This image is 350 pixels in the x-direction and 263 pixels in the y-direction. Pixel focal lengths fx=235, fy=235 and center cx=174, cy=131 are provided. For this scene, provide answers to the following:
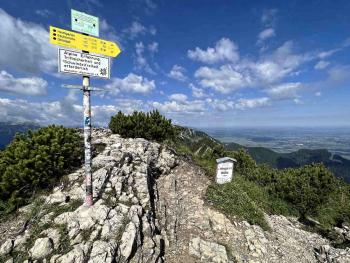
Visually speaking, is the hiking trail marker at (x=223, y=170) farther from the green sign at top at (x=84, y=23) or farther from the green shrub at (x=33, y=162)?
the green sign at top at (x=84, y=23)

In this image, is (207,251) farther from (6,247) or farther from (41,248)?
(6,247)

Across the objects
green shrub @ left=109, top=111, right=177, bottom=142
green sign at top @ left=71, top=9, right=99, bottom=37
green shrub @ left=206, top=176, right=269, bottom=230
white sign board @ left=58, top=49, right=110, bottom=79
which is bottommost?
green shrub @ left=206, top=176, right=269, bottom=230

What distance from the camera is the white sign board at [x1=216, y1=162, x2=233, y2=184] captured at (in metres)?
14.3

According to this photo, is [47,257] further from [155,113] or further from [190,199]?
[155,113]

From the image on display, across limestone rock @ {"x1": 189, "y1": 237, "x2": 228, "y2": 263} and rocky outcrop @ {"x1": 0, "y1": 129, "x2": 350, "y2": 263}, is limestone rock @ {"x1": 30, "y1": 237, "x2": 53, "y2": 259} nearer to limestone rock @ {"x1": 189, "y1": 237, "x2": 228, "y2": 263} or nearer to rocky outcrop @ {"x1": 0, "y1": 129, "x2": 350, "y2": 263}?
rocky outcrop @ {"x1": 0, "y1": 129, "x2": 350, "y2": 263}

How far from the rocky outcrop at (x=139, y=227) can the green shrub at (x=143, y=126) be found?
2868 millimetres

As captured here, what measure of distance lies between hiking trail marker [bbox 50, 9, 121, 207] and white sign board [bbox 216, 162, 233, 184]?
315 inches

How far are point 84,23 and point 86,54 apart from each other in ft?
3.43

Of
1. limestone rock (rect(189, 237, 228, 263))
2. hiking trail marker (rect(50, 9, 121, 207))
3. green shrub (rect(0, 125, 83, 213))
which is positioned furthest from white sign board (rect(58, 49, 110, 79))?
limestone rock (rect(189, 237, 228, 263))

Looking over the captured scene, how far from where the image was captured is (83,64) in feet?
27.3

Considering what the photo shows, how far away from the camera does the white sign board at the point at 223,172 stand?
1434 centimetres

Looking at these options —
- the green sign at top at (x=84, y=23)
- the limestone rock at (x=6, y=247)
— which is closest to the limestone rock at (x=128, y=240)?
the limestone rock at (x=6, y=247)

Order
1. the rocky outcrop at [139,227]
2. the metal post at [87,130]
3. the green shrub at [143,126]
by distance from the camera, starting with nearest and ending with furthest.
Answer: the rocky outcrop at [139,227]
the metal post at [87,130]
the green shrub at [143,126]

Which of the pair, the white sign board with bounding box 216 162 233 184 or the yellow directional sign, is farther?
the white sign board with bounding box 216 162 233 184
